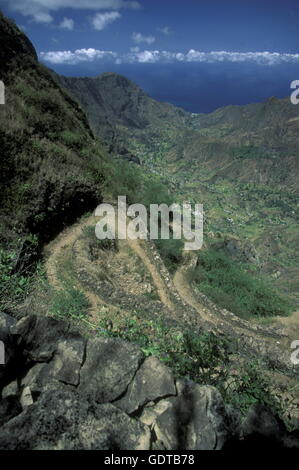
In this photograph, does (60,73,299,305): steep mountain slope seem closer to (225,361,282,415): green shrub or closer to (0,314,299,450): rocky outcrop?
(225,361,282,415): green shrub

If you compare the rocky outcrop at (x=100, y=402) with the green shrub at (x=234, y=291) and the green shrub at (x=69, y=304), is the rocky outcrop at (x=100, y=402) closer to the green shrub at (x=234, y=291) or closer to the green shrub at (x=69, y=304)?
the green shrub at (x=69, y=304)

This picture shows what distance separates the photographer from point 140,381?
12.4ft

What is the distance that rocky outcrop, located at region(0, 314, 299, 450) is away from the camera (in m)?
2.88

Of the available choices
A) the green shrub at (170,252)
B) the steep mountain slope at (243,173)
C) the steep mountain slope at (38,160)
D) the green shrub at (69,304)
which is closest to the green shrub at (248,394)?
the green shrub at (69,304)

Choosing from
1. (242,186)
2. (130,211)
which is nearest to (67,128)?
(130,211)

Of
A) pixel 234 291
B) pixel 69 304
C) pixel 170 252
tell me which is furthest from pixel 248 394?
pixel 234 291

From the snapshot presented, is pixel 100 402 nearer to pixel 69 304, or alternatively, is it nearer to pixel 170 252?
pixel 69 304

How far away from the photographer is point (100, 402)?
3559mm

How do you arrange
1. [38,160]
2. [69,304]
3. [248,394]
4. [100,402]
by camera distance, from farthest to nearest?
[38,160] → [69,304] → [248,394] → [100,402]

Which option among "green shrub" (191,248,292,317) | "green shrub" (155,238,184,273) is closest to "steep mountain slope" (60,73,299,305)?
"green shrub" (191,248,292,317)

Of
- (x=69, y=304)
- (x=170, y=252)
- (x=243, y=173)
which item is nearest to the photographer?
(x=69, y=304)

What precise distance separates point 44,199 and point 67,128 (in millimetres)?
7788

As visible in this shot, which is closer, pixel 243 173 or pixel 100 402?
pixel 100 402
